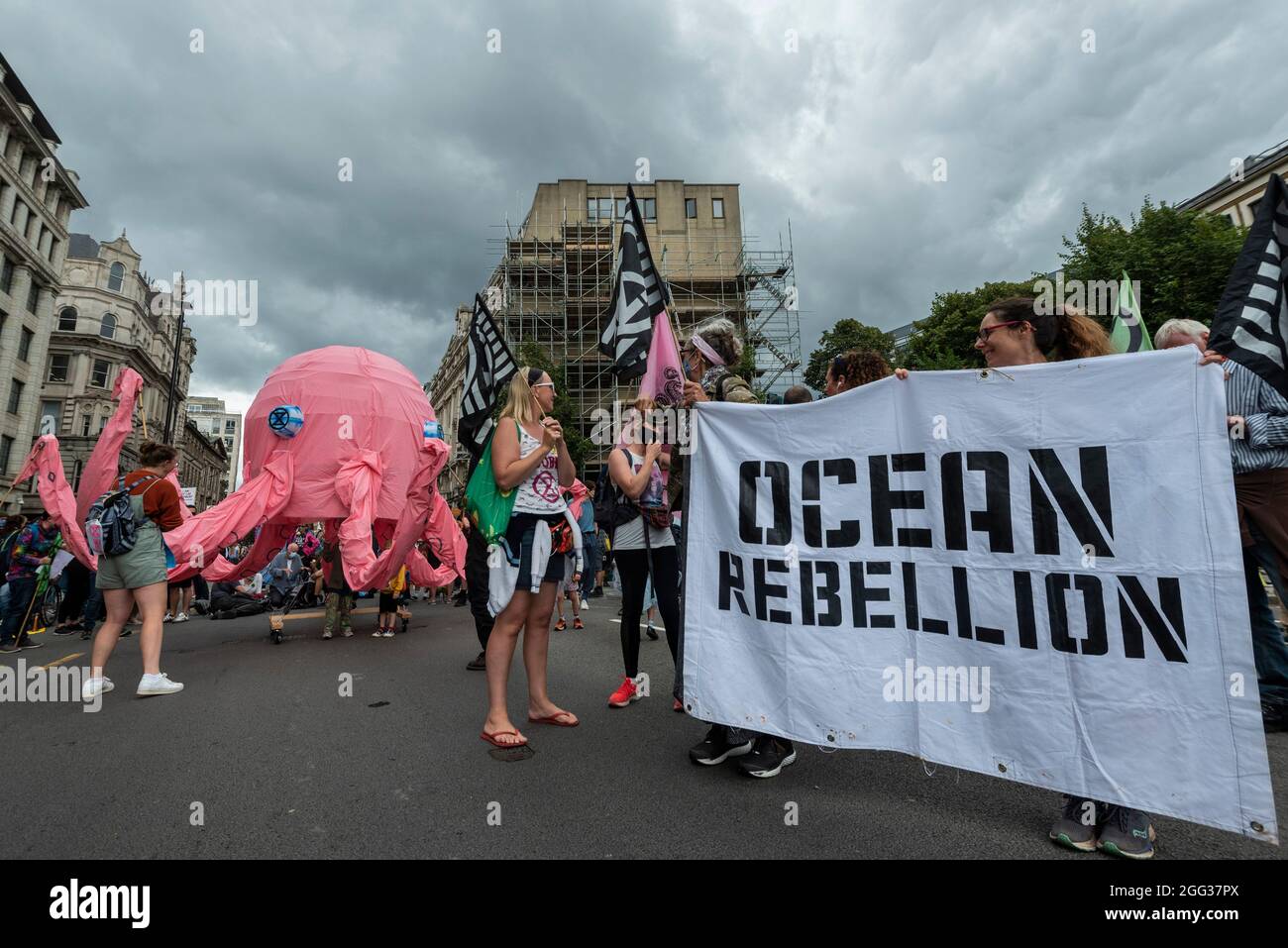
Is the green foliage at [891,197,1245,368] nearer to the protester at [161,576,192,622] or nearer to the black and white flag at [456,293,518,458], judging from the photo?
the black and white flag at [456,293,518,458]

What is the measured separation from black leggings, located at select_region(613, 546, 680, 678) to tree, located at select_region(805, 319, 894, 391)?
3034 centimetres

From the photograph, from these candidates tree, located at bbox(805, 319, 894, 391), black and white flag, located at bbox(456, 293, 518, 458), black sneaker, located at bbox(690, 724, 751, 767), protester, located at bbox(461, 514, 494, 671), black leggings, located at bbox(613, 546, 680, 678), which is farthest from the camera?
tree, located at bbox(805, 319, 894, 391)

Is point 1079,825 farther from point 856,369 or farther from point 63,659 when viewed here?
point 63,659

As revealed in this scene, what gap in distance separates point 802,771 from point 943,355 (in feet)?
89.2

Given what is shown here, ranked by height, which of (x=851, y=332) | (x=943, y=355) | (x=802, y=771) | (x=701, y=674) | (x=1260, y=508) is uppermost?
(x=851, y=332)

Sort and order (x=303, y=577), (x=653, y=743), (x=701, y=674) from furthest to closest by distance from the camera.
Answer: (x=303, y=577), (x=653, y=743), (x=701, y=674)

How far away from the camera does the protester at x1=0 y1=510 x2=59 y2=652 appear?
26.4 ft

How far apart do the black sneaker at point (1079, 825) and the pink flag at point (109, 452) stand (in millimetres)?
7350

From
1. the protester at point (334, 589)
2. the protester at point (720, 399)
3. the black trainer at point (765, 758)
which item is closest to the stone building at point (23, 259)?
the protester at point (334, 589)

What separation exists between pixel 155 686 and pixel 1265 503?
751 centimetres

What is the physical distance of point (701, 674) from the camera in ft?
9.67

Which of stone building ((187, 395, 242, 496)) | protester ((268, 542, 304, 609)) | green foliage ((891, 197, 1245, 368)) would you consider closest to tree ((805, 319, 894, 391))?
green foliage ((891, 197, 1245, 368))
